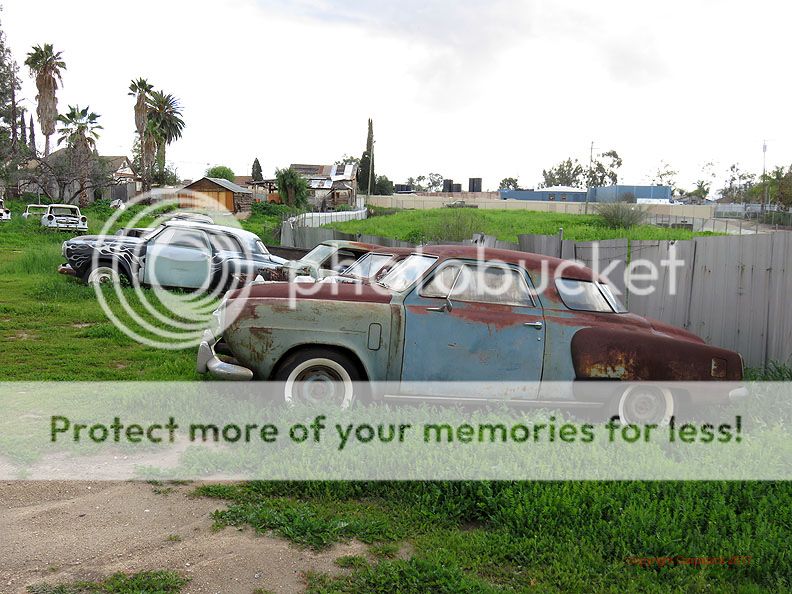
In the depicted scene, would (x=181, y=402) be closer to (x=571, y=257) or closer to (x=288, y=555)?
(x=288, y=555)

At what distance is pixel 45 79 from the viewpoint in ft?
165

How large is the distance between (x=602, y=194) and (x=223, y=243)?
76480mm

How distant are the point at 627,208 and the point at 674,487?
3936 centimetres

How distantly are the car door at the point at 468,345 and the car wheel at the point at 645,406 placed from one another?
2.62 ft

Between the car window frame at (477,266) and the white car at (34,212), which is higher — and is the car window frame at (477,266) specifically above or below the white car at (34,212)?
below

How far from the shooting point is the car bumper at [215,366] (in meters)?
5.78

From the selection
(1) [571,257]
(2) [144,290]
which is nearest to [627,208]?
(1) [571,257]

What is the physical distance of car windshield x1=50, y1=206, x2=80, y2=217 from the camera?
3175 cm

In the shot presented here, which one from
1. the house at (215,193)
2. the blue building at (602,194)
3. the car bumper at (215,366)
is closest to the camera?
the car bumper at (215,366)

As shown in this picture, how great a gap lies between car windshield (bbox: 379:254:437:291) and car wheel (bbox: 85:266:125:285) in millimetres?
8393

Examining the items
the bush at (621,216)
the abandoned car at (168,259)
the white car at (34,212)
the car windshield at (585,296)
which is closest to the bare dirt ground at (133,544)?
the car windshield at (585,296)

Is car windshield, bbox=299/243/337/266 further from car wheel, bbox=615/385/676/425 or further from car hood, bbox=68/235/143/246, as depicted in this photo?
car wheel, bbox=615/385/676/425

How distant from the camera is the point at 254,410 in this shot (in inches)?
227

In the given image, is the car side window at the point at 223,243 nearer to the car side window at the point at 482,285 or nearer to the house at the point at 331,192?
the car side window at the point at 482,285
